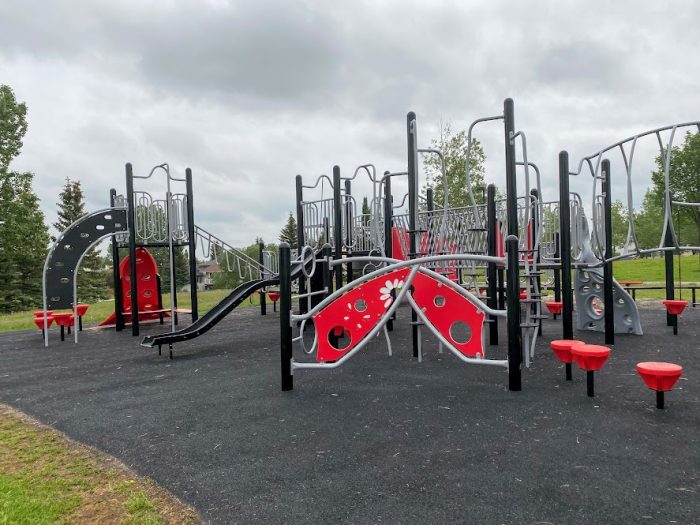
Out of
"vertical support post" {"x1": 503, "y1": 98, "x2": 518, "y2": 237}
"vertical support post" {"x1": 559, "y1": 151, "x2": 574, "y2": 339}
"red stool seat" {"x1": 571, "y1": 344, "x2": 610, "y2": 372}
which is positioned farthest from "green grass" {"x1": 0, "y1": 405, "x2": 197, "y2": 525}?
"vertical support post" {"x1": 559, "y1": 151, "x2": 574, "y2": 339}

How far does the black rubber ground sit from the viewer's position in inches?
97.7

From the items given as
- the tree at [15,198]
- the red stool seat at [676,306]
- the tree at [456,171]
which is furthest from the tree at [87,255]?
the red stool seat at [676,306]

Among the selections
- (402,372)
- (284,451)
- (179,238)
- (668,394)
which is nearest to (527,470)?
(284,451)

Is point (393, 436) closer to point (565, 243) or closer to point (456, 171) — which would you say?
point (565, 243)

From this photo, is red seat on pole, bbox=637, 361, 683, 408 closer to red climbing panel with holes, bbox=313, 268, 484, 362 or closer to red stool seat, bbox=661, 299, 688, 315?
red climbing panel with holes, bbox=313, 268, 484, 362

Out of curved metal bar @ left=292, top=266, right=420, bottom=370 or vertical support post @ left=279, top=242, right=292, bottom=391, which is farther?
curved metal bar @ left=292, top=266, right=420, bottom=370

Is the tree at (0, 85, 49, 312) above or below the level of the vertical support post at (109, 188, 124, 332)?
above

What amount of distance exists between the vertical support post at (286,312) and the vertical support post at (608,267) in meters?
4.90

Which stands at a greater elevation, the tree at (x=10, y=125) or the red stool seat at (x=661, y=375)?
the tree at (x=10, y=125)

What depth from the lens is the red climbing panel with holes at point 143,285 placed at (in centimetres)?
1115

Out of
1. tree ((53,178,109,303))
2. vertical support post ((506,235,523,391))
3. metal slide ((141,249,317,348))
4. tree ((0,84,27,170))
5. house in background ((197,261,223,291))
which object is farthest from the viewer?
house in background ((197,261,223,291))

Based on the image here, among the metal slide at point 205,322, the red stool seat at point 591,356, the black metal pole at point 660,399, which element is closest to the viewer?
the black metal pole at point 660,399

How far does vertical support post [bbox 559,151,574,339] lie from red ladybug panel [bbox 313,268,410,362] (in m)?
2.38

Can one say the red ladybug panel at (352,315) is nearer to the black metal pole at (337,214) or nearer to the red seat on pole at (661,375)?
the red seat on pole at (661,375)
